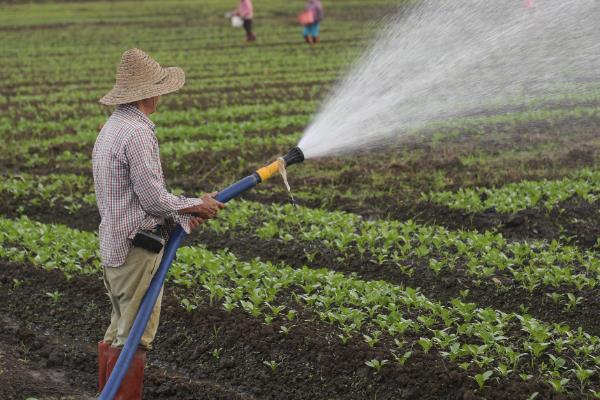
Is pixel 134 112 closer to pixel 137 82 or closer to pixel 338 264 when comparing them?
pixel 137 82

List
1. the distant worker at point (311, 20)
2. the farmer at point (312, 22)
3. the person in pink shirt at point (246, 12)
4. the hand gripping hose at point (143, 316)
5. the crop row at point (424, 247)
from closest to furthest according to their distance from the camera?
the hand gripping hose at point (143, 316)
the crop row at point (424, 247)
the distant worker at point (311, 20)
the farmer at point (312, 22)
the person in pink shirt at point (246, 12)

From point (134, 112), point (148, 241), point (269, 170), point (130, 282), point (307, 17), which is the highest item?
point (307, 17)

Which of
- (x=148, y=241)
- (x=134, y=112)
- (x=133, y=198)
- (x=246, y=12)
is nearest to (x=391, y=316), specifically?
(x=148, y=241)

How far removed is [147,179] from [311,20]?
2354 cm

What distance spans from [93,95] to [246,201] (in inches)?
371

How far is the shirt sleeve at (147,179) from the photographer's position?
185 inches

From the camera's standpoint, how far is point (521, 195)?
31.4ft

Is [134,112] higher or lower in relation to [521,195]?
higher

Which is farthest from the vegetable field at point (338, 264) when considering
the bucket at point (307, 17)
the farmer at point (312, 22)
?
the farmer at point (312, 22)

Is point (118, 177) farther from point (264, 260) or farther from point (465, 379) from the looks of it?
A: point (264, 260)

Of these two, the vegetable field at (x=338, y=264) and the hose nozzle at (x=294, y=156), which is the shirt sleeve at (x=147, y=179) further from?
the vegetable field at (x=338, y=264)

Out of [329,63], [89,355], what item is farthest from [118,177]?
[329,63]

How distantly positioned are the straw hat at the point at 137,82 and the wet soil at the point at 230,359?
203 centimetres

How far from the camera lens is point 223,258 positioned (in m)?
7.57
